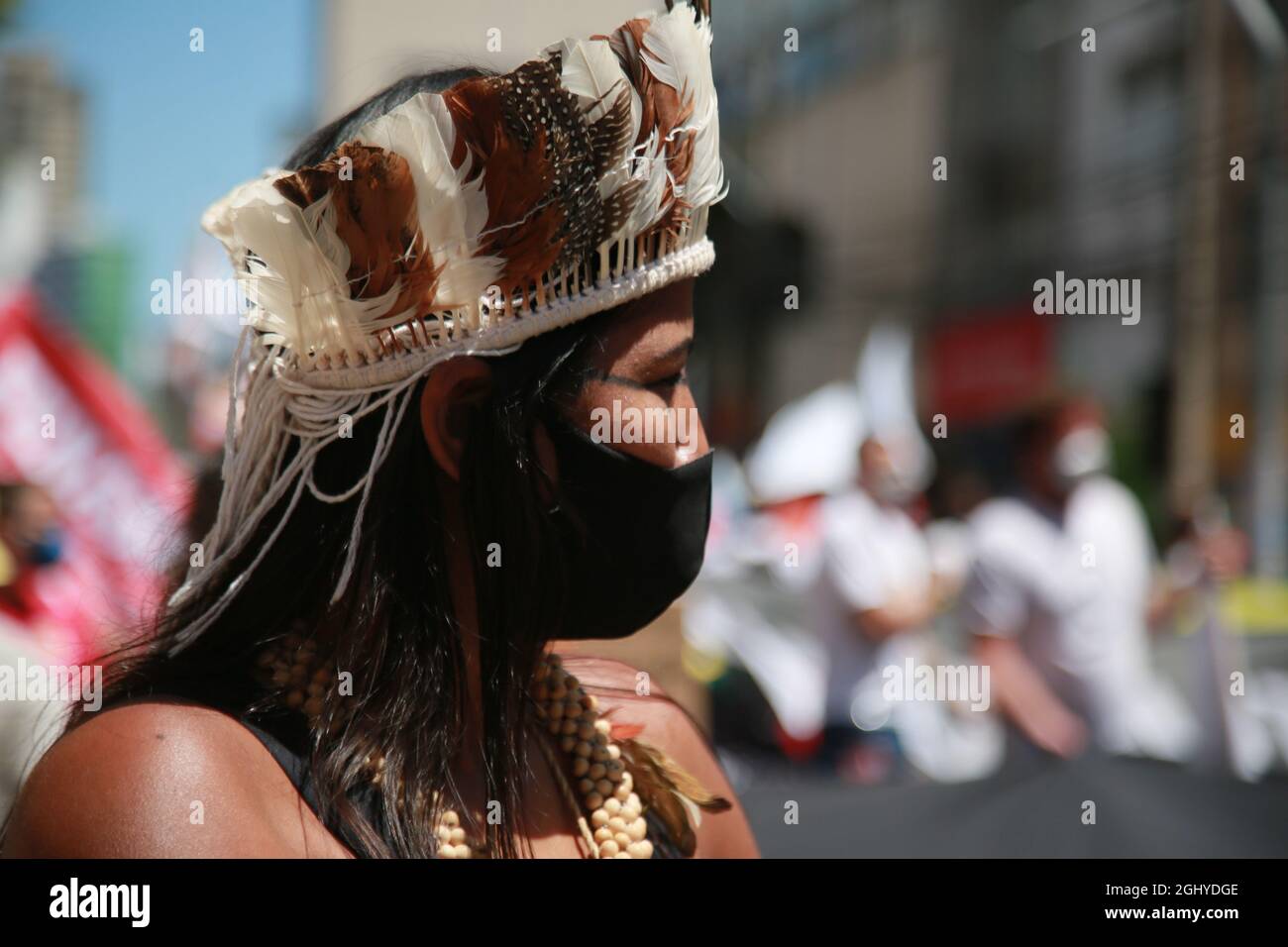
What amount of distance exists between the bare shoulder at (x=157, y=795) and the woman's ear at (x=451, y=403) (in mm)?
394

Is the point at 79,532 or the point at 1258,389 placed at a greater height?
the point at 1258,389

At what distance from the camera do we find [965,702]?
616 cm

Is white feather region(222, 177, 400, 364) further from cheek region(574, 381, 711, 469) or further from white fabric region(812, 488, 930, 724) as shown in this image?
white fabric region(812, 488, 930, 724)

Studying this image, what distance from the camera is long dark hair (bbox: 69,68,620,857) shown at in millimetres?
1602

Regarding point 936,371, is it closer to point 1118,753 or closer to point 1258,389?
point 1258,389

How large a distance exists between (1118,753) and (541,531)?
11.6ft

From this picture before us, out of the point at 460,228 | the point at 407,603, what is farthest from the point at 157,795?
the point at 460,228

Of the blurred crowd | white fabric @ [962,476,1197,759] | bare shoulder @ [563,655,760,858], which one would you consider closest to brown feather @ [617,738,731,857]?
bare shoulder @ [563,655,760,858]

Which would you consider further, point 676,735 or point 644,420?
point 676,735

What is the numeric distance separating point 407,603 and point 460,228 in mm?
461

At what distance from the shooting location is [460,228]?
62.0 inches

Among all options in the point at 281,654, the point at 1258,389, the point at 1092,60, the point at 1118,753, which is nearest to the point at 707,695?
the point at 1118,753

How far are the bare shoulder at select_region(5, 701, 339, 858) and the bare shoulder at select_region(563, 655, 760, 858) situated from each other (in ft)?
1.89

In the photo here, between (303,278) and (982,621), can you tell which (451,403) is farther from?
(982,621)
